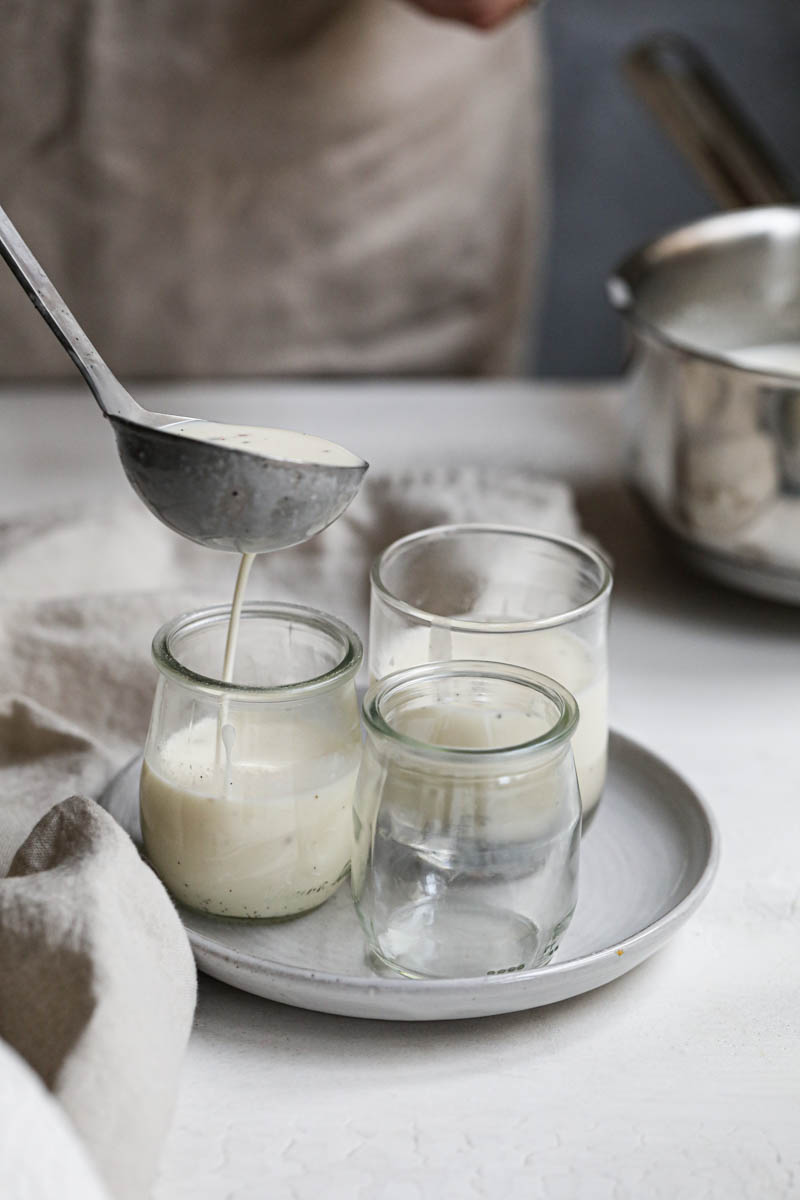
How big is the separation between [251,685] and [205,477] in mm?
105

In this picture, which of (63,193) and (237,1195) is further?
(63,193)

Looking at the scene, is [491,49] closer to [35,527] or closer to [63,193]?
[63,193]

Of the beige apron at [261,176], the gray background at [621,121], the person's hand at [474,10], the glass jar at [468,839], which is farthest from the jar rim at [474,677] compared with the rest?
the gray background at [621,121]

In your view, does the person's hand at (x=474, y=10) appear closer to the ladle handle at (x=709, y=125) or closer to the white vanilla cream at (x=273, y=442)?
the ladle handle at (x=709, y=125)

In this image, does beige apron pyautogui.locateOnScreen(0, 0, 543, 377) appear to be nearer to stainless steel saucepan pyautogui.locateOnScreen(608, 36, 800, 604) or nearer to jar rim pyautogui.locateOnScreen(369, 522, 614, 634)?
stainless steel saucepan pyautogui.locateOnScreen(608, 36, 800, 604)

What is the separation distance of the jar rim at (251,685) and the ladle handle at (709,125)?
53 cm

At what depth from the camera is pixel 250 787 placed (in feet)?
1.80

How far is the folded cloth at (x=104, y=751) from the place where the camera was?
17.3 inches

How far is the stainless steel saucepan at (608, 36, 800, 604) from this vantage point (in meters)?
0.79

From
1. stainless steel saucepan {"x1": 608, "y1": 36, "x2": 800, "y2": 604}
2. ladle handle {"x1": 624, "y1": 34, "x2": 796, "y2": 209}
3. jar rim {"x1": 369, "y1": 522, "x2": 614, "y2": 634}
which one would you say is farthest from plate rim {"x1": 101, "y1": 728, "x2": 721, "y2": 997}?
ladle handle {"x1": 624, "y1": 34, "x2": 796, "y2": 209}

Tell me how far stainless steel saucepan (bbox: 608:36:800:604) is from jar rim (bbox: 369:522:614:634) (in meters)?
0.19

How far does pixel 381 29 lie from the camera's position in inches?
52.2

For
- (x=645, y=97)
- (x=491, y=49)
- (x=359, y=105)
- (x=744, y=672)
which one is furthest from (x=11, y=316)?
(x=744, y=672)

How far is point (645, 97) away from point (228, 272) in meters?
0.52
